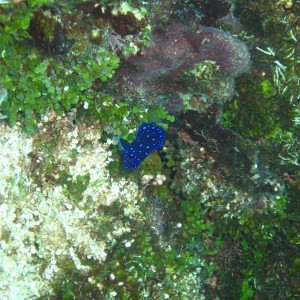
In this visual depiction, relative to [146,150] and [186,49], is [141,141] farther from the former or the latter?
[186,49]

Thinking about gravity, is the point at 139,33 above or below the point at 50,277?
above

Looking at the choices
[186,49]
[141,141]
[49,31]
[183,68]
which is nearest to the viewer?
[49,31]

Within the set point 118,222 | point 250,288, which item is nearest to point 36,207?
point 118,222

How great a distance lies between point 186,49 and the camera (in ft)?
12.1

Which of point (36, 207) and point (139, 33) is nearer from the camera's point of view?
point (139, 33)

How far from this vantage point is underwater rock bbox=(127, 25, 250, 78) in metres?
3.60

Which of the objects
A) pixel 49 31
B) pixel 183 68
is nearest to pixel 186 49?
pixel 183 68

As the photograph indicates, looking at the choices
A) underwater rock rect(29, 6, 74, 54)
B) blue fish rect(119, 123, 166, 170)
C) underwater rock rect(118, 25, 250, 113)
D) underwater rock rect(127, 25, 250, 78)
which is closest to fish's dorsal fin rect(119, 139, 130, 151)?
blue fish rect(119, 123, 166, 170)

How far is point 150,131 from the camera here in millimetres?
4191

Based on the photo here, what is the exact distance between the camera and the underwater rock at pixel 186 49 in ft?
11.8

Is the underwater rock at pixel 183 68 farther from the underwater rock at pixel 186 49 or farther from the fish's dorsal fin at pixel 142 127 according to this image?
the fish's dorsal fin at pixel 142 127

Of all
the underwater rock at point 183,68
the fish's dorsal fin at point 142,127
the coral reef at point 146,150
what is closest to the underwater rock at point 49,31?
the coral reef at point 146,150

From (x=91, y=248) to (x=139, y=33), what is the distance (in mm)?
2759

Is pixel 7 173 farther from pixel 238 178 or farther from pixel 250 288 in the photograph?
pixel 250 288
